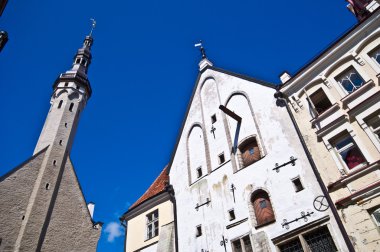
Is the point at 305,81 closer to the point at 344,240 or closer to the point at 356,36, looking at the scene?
the point at 356,36

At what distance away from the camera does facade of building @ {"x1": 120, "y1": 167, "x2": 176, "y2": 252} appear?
578 inches

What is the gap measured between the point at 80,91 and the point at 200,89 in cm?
1787

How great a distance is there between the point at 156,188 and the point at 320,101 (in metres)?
10.6

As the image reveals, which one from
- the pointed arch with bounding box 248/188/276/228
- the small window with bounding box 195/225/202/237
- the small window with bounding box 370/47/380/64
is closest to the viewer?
the small window with bounding box 370/47/380/64

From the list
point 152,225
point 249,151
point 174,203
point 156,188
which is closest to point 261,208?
point 249,151

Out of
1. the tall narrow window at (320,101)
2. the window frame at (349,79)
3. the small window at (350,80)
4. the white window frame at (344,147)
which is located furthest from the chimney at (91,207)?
the small window at (350,80)

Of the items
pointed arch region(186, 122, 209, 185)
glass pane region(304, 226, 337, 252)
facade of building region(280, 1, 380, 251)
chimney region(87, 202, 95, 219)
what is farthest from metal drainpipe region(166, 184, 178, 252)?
chimney region(87, 202, 95, 219)

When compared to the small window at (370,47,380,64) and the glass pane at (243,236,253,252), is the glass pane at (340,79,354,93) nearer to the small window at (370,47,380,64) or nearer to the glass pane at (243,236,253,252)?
the small window at (370,47,380,64)

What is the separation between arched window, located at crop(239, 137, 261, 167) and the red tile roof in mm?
5129

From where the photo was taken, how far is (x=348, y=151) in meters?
10.3

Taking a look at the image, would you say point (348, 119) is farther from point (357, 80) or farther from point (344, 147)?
point (357, 80)

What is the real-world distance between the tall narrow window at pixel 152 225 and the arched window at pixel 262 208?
6228 mm

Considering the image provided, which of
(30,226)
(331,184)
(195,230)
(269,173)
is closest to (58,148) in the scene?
(30,226)

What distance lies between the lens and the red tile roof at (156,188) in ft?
56.4
